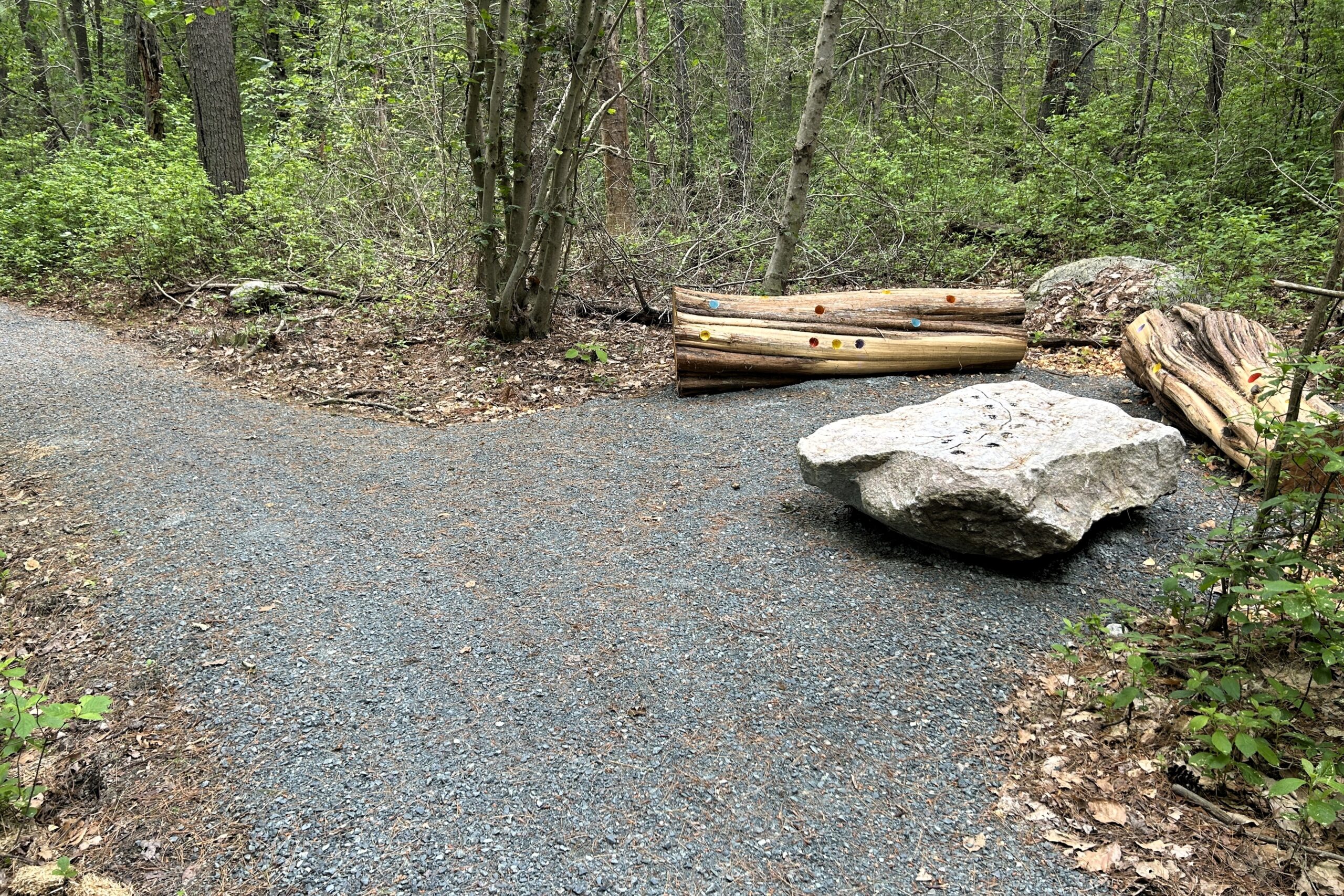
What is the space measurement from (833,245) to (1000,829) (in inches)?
326

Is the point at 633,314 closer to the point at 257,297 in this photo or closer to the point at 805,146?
the point at 805,146

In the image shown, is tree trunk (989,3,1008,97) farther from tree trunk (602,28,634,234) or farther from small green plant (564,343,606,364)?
small green plant (564,343,606,364)

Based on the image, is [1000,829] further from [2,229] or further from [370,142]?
[2,229]

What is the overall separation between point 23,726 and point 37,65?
23.9 metres

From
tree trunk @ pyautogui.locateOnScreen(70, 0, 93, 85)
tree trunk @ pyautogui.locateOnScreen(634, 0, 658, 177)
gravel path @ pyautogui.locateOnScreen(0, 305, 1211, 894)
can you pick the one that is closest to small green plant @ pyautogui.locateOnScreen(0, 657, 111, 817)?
gravel path @ pyautogui.locateOnScreen(0, 305, 1211, 894)

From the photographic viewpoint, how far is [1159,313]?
19.2ft

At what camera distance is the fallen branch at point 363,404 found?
21.3ft

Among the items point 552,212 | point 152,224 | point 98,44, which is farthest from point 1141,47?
point 98,44

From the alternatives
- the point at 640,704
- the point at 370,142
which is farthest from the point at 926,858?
the point at 370,142

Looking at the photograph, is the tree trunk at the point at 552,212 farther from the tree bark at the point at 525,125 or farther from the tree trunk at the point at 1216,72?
the tree trunk at the point at 1216,72

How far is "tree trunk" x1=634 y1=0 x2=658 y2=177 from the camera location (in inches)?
370

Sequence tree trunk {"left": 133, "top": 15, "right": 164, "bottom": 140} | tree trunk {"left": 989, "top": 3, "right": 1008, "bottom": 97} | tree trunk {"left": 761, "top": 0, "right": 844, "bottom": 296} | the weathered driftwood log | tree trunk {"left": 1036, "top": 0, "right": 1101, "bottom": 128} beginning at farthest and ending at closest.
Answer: tree trunk {"left": 133, "top": 15, "right": 164, "bottom": 140} → tree trunk {"left": 1036, "top": 0, "right": 1101, "bottom": 128} → tree trunk {"left": 989, "top": 3, "right": 1008, "bottom": 97} → tree trunk {"left": 761, "top": 0, "right": 844, "bottom": 296} → the weathered driftwood log

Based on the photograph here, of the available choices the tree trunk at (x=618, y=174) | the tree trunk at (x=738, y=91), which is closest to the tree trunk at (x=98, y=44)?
the tree trunk at (x=618, y=174)

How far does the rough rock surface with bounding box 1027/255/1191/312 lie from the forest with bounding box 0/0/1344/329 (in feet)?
0.76
